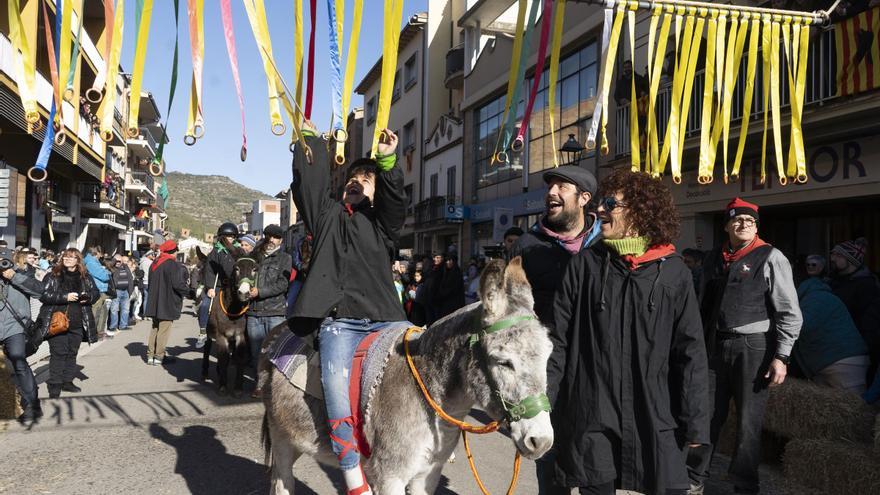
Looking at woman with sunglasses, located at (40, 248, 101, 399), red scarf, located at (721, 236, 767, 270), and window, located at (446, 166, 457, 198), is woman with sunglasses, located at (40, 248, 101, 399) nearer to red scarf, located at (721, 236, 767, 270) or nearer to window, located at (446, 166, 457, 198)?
red scarf, located at (721, 236, 767, 270)

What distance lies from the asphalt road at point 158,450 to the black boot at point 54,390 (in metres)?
0.10

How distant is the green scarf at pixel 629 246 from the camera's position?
296 centimetres

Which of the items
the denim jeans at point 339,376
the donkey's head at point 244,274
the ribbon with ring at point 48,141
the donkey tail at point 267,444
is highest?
the ribbon with ring at point 48,141

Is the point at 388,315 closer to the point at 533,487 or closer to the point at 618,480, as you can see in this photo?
the point at 618,480

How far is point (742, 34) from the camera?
5660 millimetres

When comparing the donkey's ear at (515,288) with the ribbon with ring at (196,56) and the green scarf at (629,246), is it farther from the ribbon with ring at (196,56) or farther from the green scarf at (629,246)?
the ribbon with ring at (196,56)

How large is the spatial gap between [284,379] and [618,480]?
6.61 feet

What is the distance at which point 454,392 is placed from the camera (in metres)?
2.88

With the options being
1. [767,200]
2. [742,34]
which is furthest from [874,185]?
[742,34]

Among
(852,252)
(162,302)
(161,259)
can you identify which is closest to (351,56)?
(852,252)

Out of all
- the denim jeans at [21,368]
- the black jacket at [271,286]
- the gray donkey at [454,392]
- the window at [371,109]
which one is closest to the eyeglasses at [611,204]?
the gray donkey at [454,392]

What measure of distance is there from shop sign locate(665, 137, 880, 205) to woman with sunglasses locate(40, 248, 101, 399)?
9.65 meters

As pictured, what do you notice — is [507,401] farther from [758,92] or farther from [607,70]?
[758,92]

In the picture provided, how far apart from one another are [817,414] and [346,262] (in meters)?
4.45
